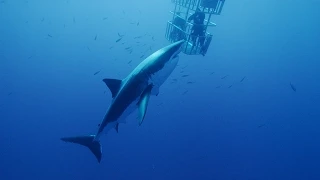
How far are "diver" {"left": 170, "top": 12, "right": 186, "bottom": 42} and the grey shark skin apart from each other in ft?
4.51

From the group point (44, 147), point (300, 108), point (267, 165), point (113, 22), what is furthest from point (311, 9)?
point (44, 147)

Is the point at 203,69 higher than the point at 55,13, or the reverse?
the point at 55,13

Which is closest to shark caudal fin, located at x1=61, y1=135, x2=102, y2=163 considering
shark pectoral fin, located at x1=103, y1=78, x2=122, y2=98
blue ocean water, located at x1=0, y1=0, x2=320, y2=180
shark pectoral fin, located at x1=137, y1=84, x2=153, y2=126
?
shark pectoral fin, located at x1=103, y1=78, x2=122, y2=98

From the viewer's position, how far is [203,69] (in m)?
13.5

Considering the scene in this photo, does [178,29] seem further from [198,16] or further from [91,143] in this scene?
[91,143]

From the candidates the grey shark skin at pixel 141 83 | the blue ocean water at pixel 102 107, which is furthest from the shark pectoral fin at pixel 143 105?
the blue ocean water at pixel 102 107

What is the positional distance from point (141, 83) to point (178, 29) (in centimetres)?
170

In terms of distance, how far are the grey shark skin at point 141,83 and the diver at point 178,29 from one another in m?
1.37

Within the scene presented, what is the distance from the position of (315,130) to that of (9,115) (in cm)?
2504

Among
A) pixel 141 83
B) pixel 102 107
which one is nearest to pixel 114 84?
pixel 141 83

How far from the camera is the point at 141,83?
234cm

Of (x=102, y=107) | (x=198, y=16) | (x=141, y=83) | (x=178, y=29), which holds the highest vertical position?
(x=198, y=16)

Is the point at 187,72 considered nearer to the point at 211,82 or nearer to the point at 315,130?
the point at 211,82

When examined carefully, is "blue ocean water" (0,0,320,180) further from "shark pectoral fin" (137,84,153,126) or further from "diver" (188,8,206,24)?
"shark pectoral fin" (137,84,153,126)
